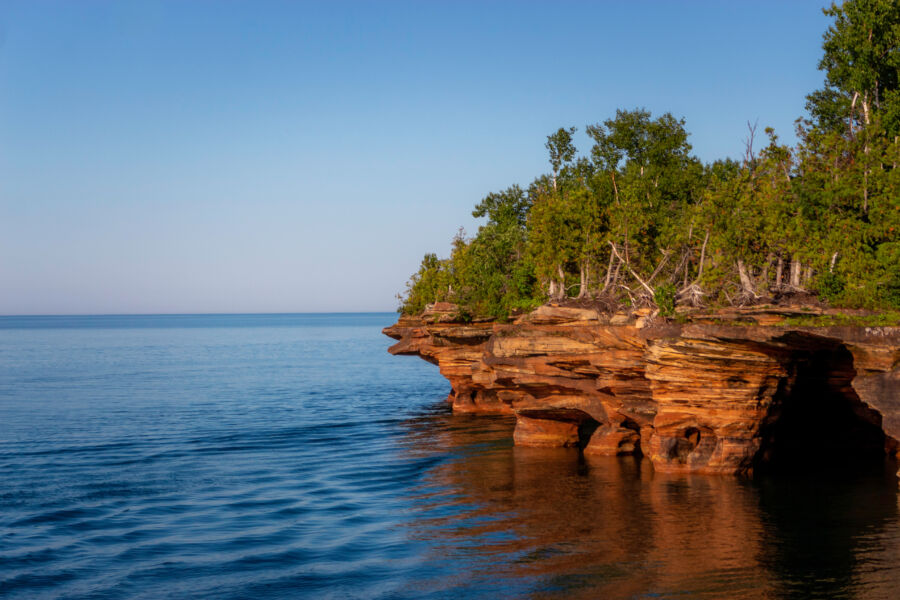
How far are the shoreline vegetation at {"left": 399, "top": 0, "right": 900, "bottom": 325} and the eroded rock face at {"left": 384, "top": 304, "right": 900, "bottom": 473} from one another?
186 centimetres

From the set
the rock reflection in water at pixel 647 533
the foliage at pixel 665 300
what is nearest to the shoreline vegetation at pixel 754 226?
the foliage at pixel 665 300

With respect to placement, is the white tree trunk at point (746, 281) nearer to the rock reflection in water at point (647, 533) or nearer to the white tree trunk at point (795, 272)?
the white tree trunk at point (795, 272)

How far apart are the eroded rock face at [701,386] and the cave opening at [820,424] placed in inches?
2.5

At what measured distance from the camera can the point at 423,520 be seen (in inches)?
1037

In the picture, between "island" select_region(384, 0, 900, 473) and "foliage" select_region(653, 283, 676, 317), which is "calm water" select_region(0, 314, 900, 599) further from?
"foliage" select_region(653, 283, 676, 317)

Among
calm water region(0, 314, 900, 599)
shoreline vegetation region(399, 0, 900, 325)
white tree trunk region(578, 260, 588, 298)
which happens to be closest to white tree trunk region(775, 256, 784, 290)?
shoreline vegetation region(399, 0, 900, 325)

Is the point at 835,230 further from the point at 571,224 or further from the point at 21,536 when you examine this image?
the point at 21,536

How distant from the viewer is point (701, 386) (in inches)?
1120

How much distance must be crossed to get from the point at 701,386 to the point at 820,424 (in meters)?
10.6

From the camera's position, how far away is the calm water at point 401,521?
66.1 ft

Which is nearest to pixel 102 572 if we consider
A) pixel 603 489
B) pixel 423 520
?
pixel 423 520

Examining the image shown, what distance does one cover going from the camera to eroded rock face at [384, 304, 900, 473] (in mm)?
25531

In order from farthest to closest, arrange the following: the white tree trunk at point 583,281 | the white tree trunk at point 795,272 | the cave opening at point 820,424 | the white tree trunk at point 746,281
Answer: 1. the white tree trunk at point 583,281
2. the white tree trunk at point 795,272
3. the white tree trunk at point 746,281
4. the cave opening at point 820,424

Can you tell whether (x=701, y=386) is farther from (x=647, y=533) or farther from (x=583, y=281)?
(x=583, y=281)
